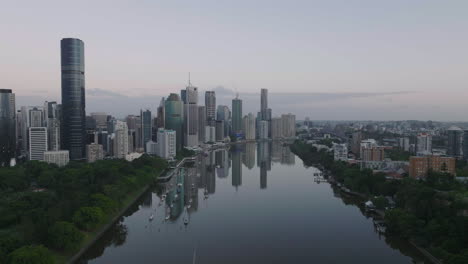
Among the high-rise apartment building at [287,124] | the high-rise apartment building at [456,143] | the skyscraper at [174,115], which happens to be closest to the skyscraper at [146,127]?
the skyscraper at [174,115]

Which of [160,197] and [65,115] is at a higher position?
[65,115]

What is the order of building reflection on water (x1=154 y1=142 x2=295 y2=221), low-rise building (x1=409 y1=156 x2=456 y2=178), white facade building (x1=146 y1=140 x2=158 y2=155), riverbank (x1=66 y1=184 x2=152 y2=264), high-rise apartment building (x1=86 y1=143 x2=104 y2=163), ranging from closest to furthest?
riverbank (x1=66 y1=184 x2=152 y2=264) → building reflection on water (x1=154 y1=142 x2=295 y2=221) → low-rise building (x1=409 y1=156 x2=456 y2=178) → high-rise apartment building (x1=86 y1=143 x2=104 y2=163) → white facade building (x1=146 y1=140 x2=158 y2=155)

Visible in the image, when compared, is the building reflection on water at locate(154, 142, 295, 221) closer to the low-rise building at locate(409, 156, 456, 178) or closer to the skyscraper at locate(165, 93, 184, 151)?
the skyscraper at locate(165, 93, 184, 151)

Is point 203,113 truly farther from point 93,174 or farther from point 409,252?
point 409,252

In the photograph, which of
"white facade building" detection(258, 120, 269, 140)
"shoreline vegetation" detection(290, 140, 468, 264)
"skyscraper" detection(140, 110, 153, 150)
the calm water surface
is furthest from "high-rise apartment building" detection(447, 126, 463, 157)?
"white facade building" detection(258, 120, 269, 140)

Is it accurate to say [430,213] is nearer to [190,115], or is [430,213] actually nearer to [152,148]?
[152,148]

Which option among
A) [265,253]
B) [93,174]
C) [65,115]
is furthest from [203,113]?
[265,253]
